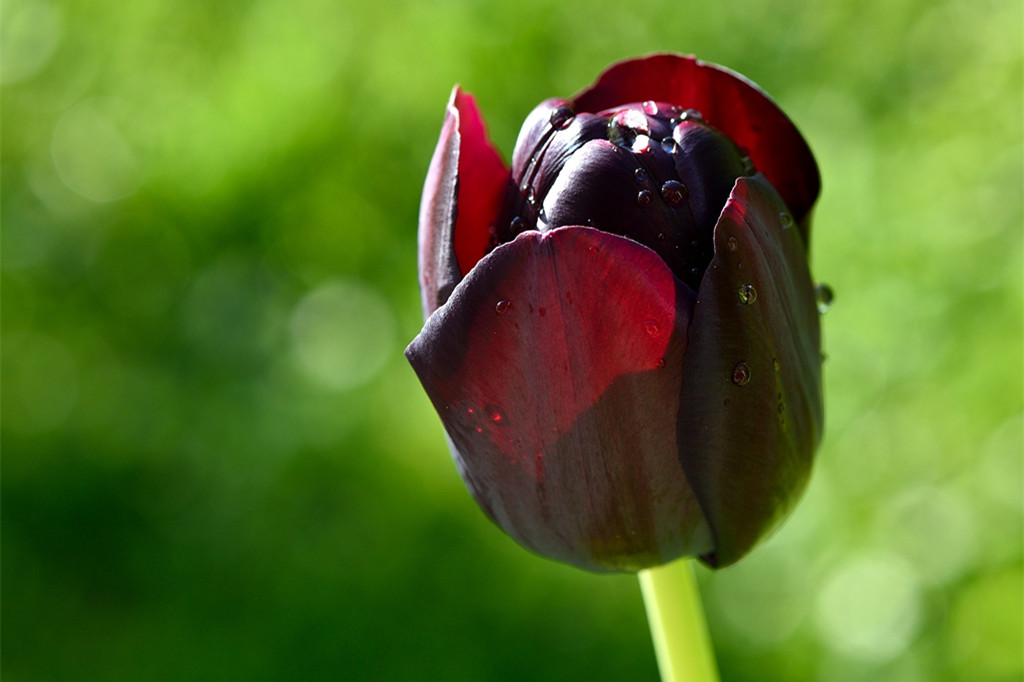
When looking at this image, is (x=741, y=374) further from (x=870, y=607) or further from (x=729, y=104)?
(x=870, y=607)

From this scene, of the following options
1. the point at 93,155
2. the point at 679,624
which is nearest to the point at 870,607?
the point at 679,624

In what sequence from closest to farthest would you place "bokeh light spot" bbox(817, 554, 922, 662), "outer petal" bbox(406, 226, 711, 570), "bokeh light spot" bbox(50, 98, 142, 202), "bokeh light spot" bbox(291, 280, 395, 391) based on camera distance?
"outer petal" bbox(406, 226, 711, 570)
"bokeh light spot" bbox(817, 554, 922, 662)
"bokeh light spot" bbox(291, 280, 395, 391)
"bokeh light spot" bbox(50, 98, 142, 202)

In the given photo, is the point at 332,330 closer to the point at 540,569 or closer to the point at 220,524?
the point at 220,524

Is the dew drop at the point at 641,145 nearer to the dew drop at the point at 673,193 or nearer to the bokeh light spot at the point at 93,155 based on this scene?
the dew drop at the point at 673,193

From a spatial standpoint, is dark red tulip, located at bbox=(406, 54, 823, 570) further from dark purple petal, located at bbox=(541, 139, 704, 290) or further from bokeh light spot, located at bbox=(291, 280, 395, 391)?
bokeh light spot, located at bbox=(291, 280, 395, 391)

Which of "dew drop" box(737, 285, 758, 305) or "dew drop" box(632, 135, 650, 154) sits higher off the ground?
"dew drop" box(632, 135, 650, 154)

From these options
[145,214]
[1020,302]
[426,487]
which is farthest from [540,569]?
[145,214]

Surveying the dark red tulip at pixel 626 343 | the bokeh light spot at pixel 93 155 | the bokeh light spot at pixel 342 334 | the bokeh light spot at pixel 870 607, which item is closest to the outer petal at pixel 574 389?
the dark red tulip at pixel 626 343

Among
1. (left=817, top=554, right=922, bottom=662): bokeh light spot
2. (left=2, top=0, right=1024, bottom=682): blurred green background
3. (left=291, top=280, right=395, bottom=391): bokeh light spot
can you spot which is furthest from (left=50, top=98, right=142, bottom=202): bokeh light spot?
(left=817, top=554, right=922, bottom=662): bokeh light spot
